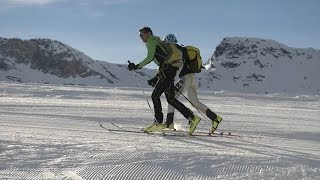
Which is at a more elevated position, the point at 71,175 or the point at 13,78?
the point at 71,175

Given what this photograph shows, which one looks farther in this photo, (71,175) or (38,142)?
(38,142)

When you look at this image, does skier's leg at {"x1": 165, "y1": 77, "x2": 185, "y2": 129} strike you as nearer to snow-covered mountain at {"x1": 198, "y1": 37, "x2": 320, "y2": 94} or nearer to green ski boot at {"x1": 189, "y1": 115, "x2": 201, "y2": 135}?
green ski boot at {"x1": 189, "y1": 115, "x2": 201, "y2": 135}

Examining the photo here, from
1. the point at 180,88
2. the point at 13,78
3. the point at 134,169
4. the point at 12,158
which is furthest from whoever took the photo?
the point at 13,78

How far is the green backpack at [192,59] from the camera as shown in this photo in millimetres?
7574

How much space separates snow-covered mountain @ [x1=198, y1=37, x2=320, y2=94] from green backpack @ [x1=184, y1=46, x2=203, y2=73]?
13581cm

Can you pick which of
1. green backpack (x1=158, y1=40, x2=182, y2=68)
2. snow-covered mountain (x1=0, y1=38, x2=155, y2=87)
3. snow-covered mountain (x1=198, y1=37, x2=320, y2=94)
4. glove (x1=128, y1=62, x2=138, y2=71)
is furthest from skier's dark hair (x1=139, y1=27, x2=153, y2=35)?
snow-covered mountain (x1=0, y1=38, x2=155, y2=87)

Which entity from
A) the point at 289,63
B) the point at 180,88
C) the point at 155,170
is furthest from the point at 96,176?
the point at 289,63

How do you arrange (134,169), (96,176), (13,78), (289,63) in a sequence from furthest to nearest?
(289,63) → (13,78) → (134,169) → (96,176)

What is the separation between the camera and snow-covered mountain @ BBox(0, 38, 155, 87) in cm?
15938

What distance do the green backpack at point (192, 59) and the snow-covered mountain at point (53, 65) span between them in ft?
485

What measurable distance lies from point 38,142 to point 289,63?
177294mm

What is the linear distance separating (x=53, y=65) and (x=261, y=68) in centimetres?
7518

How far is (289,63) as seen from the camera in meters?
176

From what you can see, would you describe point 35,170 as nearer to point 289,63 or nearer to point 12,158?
point 12,158
